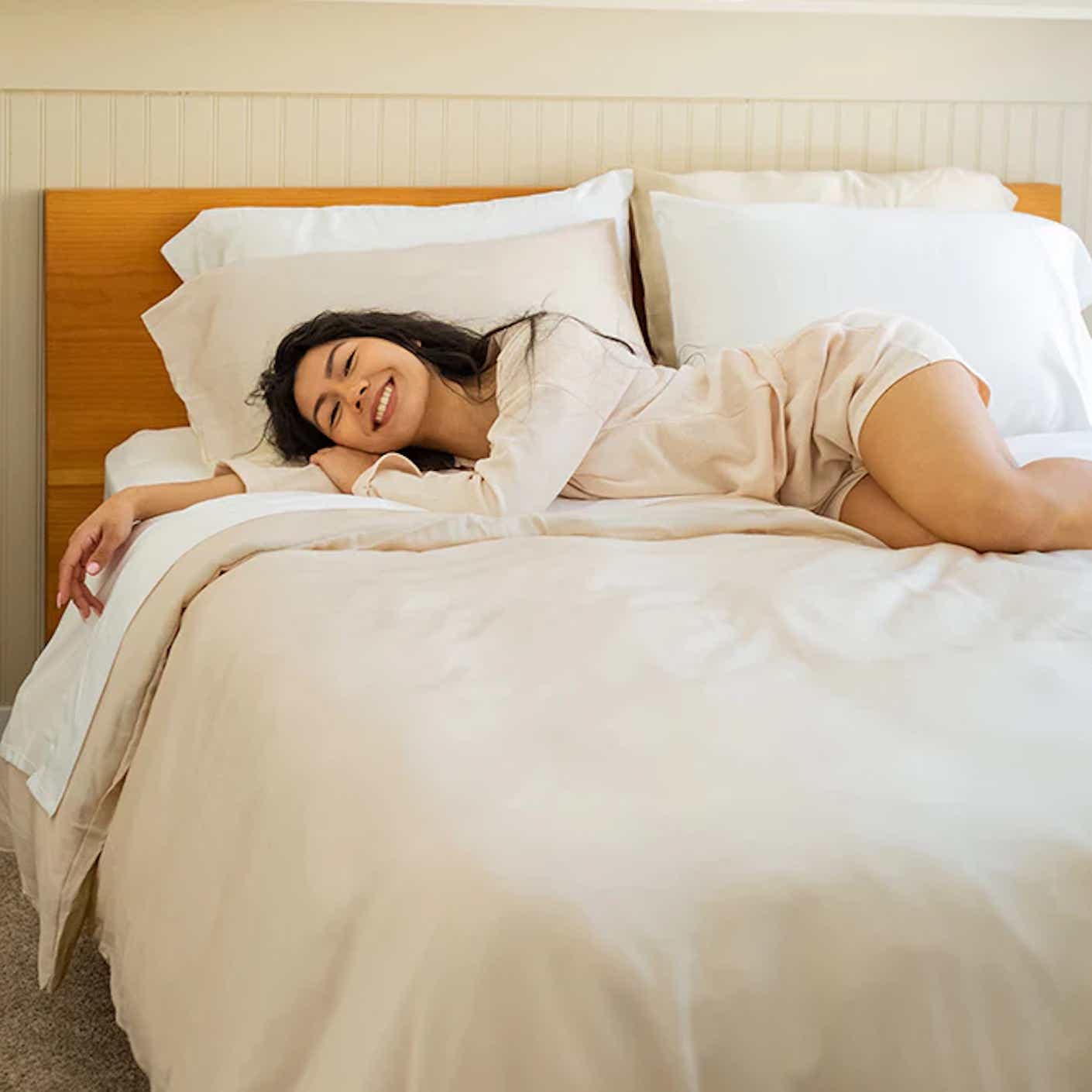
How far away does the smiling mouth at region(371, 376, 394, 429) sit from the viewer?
1.89m

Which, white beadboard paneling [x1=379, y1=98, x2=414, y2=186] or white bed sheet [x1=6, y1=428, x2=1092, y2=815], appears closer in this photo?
white bed sheet [x1=6, y1=428, x2=1092, y2=815]

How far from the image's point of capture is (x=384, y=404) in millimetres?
1889

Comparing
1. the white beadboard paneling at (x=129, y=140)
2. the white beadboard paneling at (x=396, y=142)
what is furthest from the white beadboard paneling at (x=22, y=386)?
the white beadboard paneling at (x=396, y=142)

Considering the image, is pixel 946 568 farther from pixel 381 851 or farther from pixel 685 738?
pixel 381 851

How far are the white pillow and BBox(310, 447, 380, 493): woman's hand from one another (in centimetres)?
44

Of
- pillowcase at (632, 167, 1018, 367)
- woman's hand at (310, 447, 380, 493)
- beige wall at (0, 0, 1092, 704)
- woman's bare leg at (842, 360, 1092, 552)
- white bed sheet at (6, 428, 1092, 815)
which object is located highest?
beige wall at (0, 0, 1092, 704)

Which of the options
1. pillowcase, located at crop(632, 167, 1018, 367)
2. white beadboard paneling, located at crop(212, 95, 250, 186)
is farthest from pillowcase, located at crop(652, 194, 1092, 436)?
white beadboard paneling, located at crop(212, 95, 250, 186)

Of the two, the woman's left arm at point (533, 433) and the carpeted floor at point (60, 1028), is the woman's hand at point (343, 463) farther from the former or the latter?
the carpeted floor at point (60, 1028)

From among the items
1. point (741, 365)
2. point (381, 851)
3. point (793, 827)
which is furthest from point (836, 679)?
point (741, 365)

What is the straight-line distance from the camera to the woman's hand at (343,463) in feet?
6.21

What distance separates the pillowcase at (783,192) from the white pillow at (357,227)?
6cm

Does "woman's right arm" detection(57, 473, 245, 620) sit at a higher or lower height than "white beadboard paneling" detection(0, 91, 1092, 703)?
lower

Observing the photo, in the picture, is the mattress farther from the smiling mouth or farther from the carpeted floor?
the smiling mouth

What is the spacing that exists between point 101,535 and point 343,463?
1.07 feet
